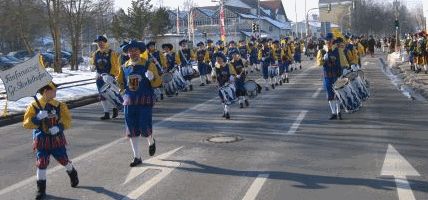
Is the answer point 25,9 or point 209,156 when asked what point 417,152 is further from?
point 25,9

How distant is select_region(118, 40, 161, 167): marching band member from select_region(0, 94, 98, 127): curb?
7527 mm

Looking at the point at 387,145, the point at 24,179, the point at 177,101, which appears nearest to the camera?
the point at 24,179

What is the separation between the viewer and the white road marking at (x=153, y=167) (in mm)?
7816

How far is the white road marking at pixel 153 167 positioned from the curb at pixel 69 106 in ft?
24.0

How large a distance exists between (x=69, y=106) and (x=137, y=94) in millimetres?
10673

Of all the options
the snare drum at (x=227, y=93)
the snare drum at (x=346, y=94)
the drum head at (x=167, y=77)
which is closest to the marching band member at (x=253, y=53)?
the drum head at (x=167, y=77)

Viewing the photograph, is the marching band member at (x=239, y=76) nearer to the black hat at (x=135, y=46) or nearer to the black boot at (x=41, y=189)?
the black hat at (x=135, y=46)

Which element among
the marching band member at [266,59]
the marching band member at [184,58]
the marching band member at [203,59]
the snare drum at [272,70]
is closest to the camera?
the marching band member at [266,59]

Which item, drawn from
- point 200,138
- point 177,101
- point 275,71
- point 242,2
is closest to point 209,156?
point 200,138

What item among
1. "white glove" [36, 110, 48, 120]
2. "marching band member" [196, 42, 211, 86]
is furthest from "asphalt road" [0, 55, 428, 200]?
"marching band member" [196, 42, 211, 86]

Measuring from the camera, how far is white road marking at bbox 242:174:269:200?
7.36 m

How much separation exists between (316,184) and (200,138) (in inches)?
174

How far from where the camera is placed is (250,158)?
9.73 m

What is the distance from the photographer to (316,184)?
7855 millimetres
